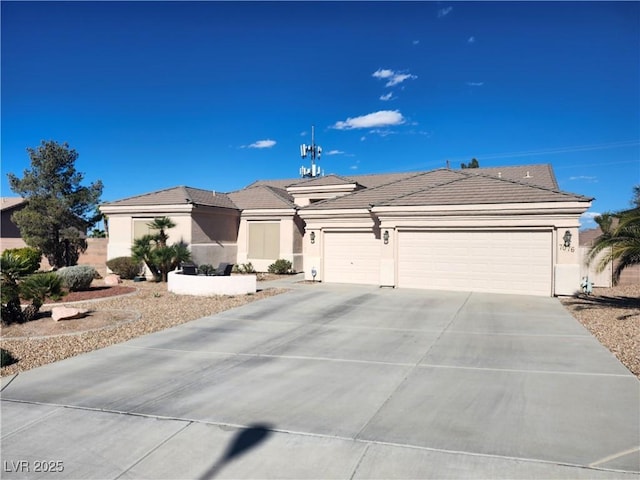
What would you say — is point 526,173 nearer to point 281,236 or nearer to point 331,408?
point 281,236

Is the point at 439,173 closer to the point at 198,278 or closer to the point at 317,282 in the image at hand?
the point at 317,282

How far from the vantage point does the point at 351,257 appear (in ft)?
61.3

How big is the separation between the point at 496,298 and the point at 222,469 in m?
12.4

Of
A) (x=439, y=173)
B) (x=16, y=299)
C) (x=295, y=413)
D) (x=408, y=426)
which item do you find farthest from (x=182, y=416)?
(x=439, y=173)

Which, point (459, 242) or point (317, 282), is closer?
point (459, 242)

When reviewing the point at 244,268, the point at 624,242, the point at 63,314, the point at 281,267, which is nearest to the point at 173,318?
the point at 63,314

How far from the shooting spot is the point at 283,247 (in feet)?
79.5

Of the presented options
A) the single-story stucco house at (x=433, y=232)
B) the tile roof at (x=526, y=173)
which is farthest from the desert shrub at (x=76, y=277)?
the tile roof at (x=526, y=173)

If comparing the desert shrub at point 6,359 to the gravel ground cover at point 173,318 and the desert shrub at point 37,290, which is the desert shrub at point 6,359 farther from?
the desert shrub at point 37,290

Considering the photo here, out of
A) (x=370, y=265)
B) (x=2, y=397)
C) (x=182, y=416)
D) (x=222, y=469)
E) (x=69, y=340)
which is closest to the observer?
(x=222, y=469)

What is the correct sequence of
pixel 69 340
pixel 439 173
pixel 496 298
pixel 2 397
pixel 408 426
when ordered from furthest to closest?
1. pixel 439 173
2. pixel 496 298
3. pixel 69 340
4. pixel 2 397
5. pixel 408 426

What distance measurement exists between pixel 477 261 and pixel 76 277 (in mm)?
14663

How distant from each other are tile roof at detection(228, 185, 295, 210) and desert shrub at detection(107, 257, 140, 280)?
23.0ft

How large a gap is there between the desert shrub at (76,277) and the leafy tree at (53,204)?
1016 centimetres
